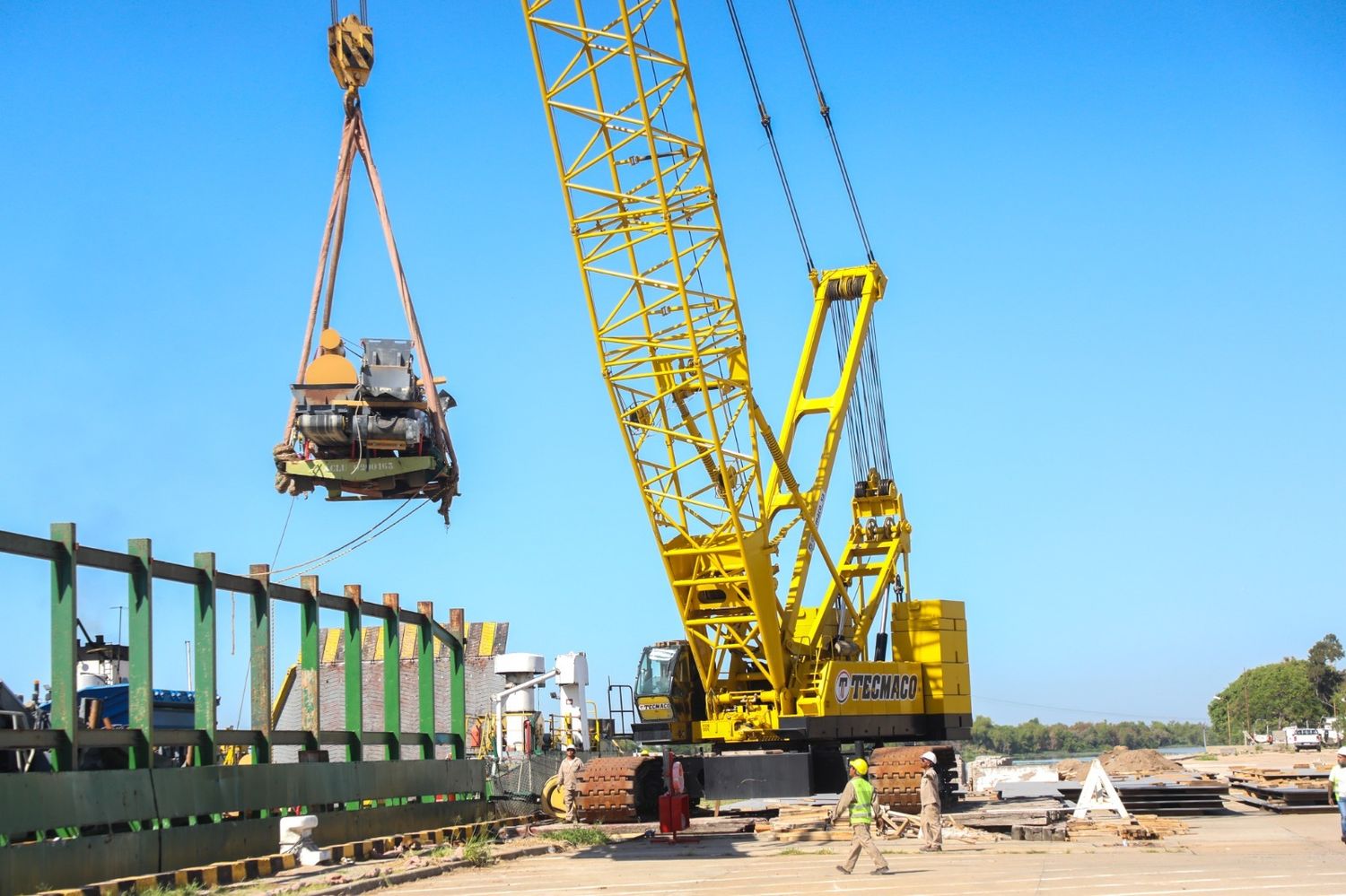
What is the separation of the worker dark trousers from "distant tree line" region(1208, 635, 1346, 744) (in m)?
107

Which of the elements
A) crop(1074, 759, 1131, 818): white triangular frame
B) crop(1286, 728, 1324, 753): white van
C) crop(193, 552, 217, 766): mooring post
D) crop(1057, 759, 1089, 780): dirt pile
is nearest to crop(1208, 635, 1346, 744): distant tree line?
crop(1286, 728, 1324, 753): white van

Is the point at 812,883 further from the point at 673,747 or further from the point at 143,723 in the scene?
the point at 673,747

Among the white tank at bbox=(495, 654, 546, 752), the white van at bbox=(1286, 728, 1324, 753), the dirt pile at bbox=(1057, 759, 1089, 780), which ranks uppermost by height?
the white tank at bbox=(495, 654, 546, 752)

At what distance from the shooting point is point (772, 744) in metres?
27.5

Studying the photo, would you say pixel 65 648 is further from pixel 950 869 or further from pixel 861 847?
pixel 950 869

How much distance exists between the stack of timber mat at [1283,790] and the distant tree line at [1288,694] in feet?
275

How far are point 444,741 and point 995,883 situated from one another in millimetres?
12077

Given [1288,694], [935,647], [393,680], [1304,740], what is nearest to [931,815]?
[393,680]

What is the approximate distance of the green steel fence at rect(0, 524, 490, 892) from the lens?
47.9 ft

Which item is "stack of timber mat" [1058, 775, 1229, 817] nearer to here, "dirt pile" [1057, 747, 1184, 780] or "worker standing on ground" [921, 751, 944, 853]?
"worker standing on ground" [921, 751, 944, 853]

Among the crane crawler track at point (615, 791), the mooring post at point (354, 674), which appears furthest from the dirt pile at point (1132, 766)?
the mooring post at point (354, 674)

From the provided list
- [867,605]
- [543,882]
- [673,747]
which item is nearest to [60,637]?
[543,882]

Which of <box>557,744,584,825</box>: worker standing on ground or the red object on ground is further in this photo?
<box>557,744,584,825</box>: worker standing on ground

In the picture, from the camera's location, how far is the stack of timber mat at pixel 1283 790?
2741 centimetres
